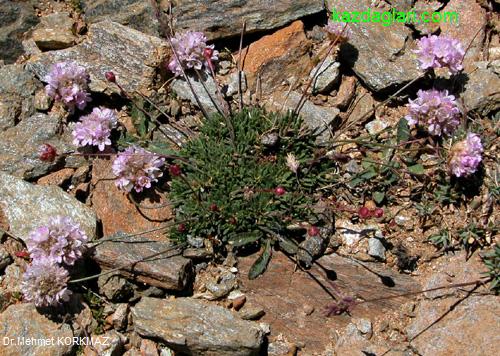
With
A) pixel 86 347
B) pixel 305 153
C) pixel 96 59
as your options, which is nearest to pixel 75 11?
pixel 96 59

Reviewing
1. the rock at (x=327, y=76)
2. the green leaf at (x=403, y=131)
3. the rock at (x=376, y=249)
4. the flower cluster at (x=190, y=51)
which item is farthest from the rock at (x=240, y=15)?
the rock at (x=376, y=249)

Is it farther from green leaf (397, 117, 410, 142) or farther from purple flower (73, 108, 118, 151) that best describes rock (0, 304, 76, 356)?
green leaf (397, 117, 410, 142)

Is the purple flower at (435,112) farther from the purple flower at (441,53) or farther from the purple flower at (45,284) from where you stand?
the purple flower at (45,284)

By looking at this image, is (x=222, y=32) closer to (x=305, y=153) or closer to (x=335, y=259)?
(x=305, y=153)

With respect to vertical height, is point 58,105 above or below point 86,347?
above

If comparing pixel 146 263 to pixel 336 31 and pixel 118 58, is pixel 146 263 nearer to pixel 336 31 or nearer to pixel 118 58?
pixel 118 58

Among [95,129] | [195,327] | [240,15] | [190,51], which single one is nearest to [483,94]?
[240,15]
